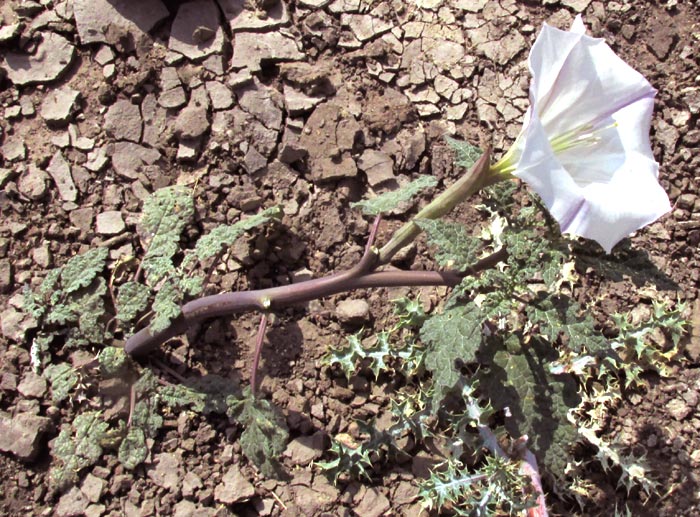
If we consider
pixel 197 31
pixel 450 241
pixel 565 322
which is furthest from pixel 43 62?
pixel 565 322

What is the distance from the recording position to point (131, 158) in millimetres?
3090

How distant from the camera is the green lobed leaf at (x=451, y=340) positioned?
2.02m

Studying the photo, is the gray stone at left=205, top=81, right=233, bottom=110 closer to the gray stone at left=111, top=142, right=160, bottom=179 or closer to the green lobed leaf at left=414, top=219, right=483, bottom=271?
the gray stone at left=111, top=142, right=160, bottom=179

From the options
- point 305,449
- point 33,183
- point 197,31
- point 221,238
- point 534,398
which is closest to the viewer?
point 534,398

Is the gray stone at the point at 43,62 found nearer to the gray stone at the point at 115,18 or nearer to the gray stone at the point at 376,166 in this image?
the gray stone at the point at 115,18

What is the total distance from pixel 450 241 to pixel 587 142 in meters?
0.47

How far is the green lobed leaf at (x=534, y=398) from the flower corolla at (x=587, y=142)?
0.49m

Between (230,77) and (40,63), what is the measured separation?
0.77 meters

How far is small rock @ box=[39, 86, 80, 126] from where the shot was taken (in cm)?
312

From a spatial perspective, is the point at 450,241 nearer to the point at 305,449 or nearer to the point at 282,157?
the point at 305,449

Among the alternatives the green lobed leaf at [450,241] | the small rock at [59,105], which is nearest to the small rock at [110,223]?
the small rock at [59,105]

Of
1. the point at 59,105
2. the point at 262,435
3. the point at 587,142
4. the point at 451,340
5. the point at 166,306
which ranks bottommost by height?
the point at 262,435

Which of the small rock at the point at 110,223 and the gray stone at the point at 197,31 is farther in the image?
the gray stone at the point at 197,31

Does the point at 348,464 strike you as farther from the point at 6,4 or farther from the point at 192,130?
the point at 6,4
